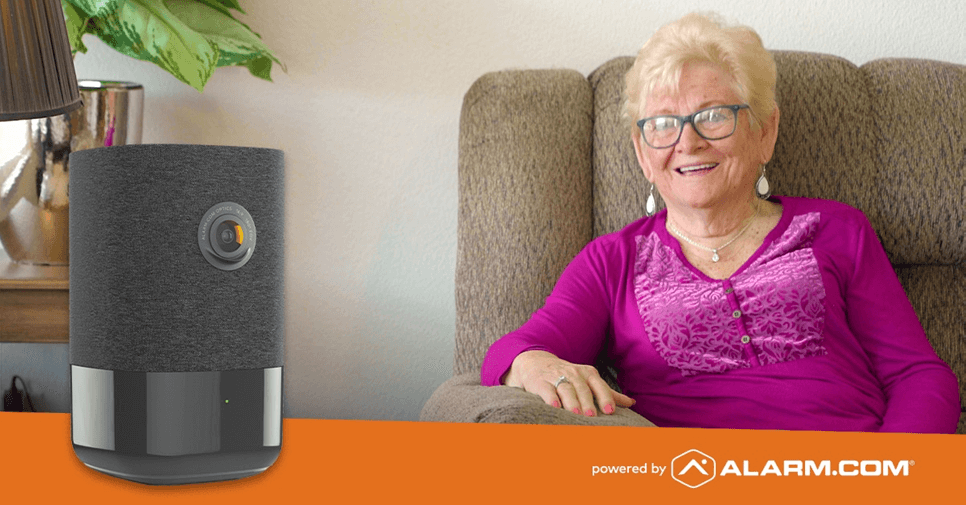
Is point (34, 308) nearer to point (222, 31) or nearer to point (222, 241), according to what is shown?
point (222, 31)

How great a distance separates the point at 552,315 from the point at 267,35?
2.74 ft

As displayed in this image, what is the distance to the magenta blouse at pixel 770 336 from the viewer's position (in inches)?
41.6

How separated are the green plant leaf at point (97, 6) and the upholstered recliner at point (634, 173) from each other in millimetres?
589

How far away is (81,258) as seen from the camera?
21.9 inches

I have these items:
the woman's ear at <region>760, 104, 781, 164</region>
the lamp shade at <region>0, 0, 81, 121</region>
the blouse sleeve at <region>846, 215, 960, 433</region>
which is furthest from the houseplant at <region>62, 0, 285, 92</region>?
the blouse sleeve at <region>846, 215, 960, 433</region>

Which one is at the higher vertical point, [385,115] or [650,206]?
[385,115]

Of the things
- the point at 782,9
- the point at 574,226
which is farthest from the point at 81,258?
the point at 782,9

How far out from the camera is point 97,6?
111 cm

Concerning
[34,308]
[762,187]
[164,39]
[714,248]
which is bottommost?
[34,308]

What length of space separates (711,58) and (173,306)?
2.97ft

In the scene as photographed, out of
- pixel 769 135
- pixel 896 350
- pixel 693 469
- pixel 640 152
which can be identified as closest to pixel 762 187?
pixel 769 135

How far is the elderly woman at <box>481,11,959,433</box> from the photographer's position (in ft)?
3.50

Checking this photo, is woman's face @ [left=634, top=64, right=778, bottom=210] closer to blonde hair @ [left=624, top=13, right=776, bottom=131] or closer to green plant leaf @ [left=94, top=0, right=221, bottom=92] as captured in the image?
blonde hair @ [left=624, top=13, right=776, bottom=131]

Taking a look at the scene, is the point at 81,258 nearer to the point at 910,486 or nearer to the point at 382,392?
the point at 910,486
